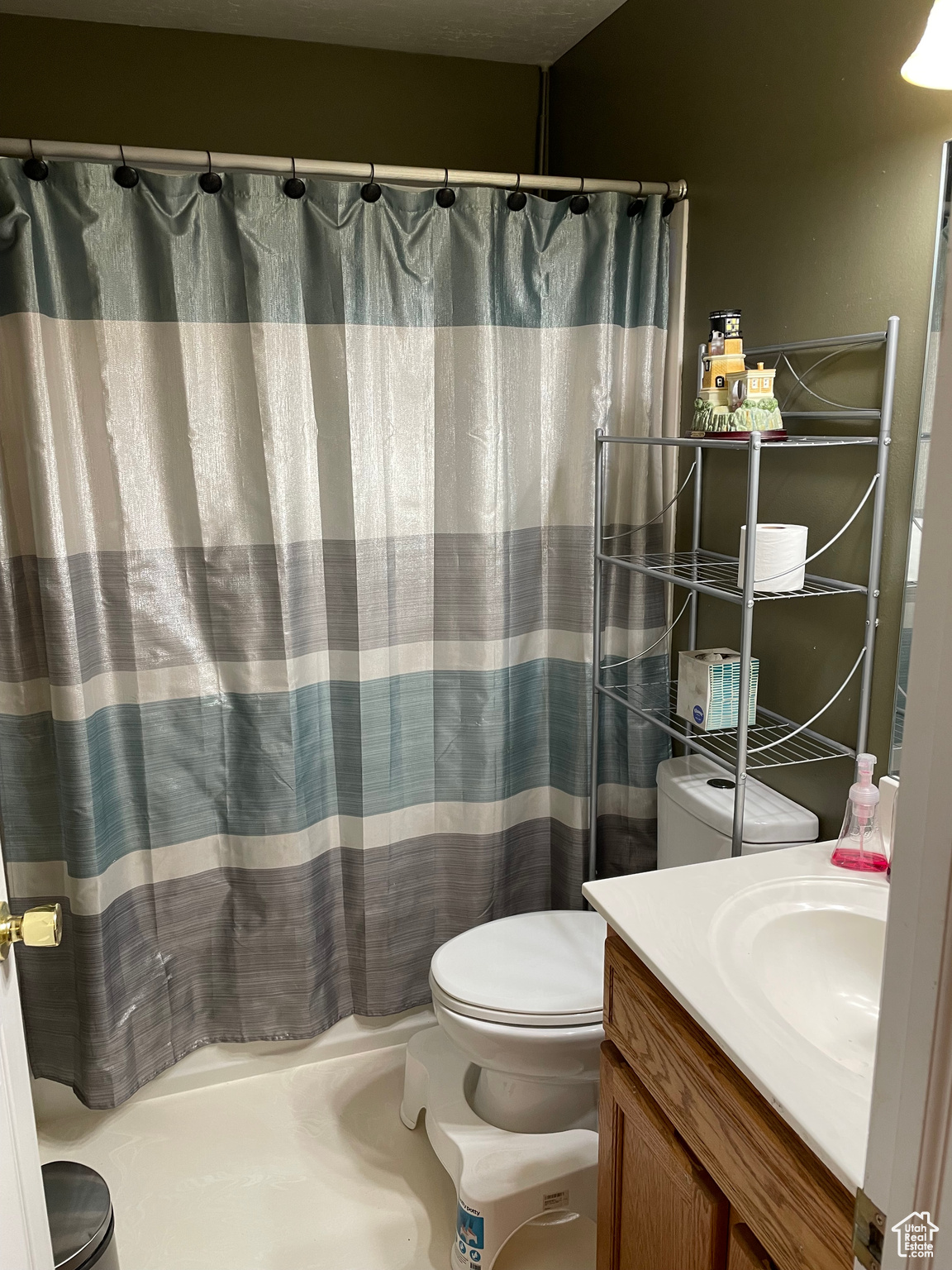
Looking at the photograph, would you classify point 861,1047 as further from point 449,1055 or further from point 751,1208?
point 449,1055

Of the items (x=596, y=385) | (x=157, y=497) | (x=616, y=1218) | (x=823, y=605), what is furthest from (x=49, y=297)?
(x=616, y=1218)

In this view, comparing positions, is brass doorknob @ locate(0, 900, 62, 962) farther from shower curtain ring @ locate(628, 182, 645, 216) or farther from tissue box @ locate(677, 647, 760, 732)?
shower curtain ring @ locate(628, 182, 645, 216)

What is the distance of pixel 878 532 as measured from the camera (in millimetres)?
1562

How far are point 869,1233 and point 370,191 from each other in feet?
6.07

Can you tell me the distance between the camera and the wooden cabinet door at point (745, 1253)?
1.04 meters

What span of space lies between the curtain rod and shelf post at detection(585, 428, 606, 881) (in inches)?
19.9

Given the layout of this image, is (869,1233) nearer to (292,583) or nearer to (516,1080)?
(516,1080)

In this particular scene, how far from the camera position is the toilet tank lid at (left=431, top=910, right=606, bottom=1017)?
5.67 ft

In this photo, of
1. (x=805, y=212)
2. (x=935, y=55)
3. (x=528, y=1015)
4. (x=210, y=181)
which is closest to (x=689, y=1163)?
(x=528, y=1015)

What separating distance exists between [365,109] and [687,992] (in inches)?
89.4

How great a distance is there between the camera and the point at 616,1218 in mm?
1409

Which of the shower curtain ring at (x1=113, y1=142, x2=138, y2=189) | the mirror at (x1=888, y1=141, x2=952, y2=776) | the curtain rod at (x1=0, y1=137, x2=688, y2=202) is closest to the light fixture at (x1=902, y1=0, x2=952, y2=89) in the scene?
the mirror at (x1=888, y1=141, x2=952, y2=776)

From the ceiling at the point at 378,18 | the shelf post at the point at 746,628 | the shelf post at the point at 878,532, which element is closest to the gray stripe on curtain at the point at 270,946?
the shelf post at the point at 746,628

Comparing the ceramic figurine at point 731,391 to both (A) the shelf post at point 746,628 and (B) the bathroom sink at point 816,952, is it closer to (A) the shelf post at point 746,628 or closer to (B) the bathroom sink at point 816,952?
(A) the shelf post at point 746,628
